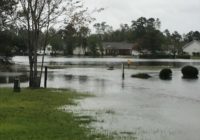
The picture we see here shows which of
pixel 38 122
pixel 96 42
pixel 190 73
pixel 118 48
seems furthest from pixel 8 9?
pixel 118 48

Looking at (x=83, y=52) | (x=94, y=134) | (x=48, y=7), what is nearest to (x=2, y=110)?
(x=94, y=134)

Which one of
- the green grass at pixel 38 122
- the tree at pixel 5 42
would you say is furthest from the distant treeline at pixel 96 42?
the green grass at pixel 38 122

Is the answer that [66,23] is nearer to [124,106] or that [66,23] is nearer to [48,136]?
[124,106]

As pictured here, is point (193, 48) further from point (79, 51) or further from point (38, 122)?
point (38, 122)

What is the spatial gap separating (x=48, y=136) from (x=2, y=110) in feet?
16.8

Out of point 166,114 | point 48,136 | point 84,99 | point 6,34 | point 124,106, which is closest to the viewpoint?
point 48,136

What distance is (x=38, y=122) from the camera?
1412 cm

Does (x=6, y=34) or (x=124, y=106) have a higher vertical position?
(x=6, y=34)

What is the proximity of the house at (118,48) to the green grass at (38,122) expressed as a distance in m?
162

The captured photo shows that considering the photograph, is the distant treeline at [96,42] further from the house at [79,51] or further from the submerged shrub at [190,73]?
the submerged shrub at [190,73]

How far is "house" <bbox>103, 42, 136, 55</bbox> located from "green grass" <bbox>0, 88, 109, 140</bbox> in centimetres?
16208

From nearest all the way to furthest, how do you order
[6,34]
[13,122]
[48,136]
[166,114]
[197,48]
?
[48,136]
[13,122]
[166,114]
[6,34]
[197,48]

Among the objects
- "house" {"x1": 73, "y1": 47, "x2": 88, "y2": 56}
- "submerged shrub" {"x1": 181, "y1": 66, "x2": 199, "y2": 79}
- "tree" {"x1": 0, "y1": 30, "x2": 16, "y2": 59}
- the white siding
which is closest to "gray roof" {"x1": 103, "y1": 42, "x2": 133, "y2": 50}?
"house" {"x1": 73, "y1": 47, "x2": 88, "y2": 56}

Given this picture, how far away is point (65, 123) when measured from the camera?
1423cm
